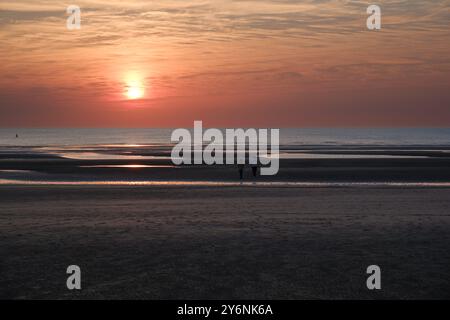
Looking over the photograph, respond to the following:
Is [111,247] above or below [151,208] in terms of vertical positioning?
below

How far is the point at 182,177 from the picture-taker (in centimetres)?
4094

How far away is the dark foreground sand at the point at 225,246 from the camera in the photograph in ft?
39.3

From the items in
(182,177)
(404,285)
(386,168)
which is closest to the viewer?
(404,285)

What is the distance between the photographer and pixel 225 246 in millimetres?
16125

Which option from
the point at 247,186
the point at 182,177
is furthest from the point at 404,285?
the point at 182,177

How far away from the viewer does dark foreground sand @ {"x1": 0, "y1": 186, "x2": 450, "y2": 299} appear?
12.0 metres

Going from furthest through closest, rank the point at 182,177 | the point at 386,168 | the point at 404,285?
1. the point at 386,168
2. the point at 182,177
3. the point at 404,285

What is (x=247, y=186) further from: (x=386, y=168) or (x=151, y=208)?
(x=386, y=168)

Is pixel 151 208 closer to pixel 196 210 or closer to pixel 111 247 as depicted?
pixel 196 210

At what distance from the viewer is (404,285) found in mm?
12109
